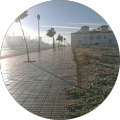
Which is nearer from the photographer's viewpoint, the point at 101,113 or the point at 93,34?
the point at 101,113

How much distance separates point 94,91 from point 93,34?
4512cm

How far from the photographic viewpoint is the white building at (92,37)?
4438 cm

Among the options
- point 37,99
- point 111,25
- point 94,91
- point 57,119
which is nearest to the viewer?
point 111,25

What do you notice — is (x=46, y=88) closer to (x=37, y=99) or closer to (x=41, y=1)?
(x=37, y=99)

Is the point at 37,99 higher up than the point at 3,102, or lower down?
lower down

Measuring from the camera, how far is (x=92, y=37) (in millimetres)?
46875

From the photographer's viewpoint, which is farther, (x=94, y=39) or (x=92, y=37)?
(x=94, y=39)

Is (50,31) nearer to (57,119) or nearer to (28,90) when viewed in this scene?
(28,90)

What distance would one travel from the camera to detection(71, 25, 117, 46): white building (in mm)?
44375

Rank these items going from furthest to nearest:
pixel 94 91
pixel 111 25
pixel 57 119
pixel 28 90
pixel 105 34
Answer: pixel 105 34, pixel 28 90, pixel 94 91, pixel 57 119, pixel 111 25

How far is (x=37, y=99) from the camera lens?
392cm

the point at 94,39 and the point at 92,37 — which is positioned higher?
the point at 92,37

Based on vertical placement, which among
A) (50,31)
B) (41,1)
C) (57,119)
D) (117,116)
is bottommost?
(57,119)

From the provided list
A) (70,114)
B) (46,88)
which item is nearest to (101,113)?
(70,114)
